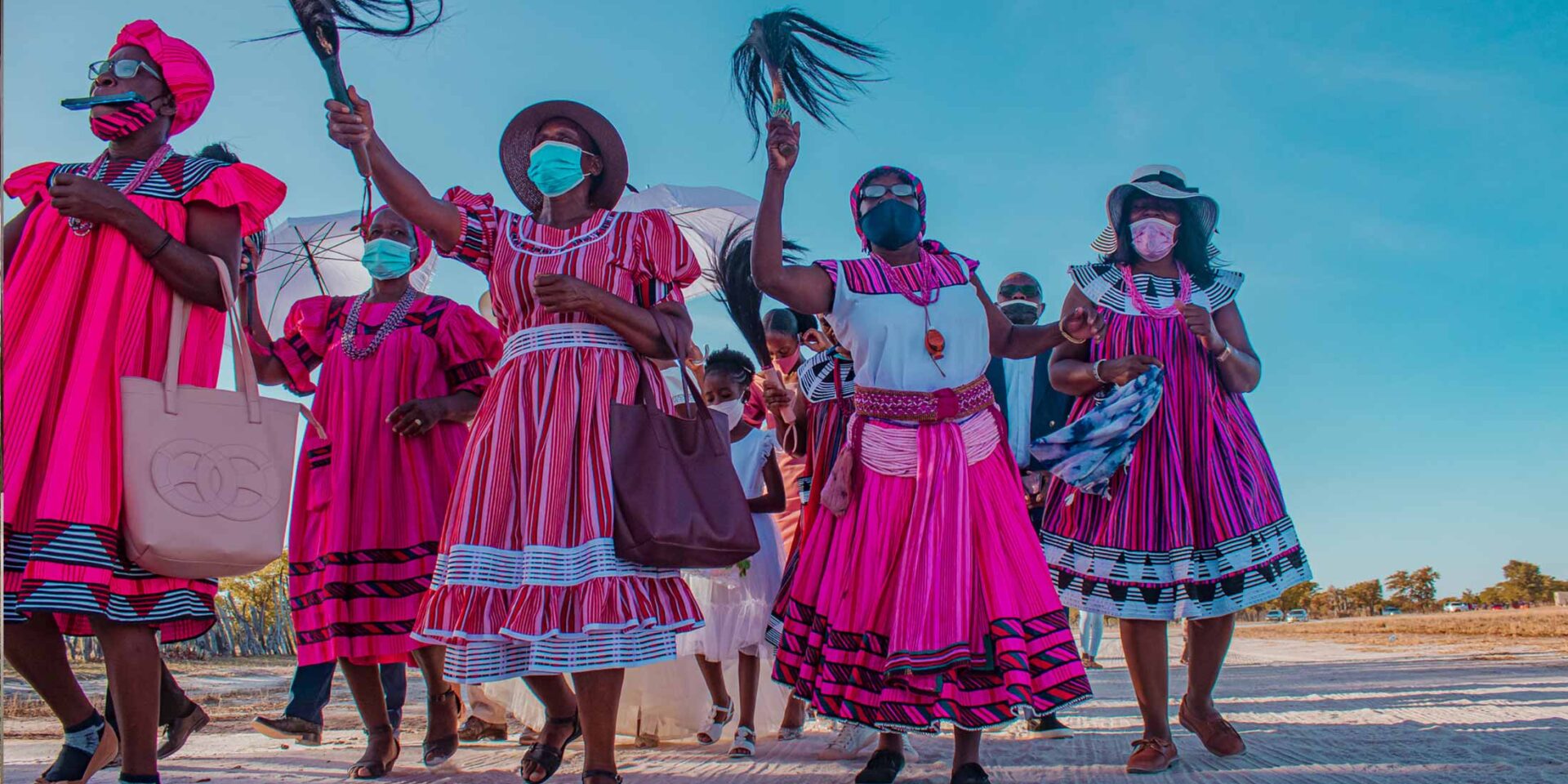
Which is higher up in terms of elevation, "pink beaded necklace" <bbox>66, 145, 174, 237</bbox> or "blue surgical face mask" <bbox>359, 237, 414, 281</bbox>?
"blue surgical face mask" <bbox>359, 237, 414, 281</bbox>

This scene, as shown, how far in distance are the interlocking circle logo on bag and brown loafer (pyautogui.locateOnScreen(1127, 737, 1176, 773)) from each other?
9.94 feet

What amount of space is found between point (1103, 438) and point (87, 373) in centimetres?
352

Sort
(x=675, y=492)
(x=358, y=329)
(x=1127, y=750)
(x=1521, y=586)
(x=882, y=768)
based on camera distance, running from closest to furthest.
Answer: (x=675, y=492) < (x=882, y=768) < (x=1127, y=750) < (x=358, y=329) < (x=1521, y=586)

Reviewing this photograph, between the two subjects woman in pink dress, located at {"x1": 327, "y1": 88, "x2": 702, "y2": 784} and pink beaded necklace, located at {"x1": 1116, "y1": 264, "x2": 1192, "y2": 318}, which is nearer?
woman in pink dress, located at {"x1": 327, "y1": 88, "x2": 702, "y2": 784}

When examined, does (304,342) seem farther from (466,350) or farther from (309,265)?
(309,265)

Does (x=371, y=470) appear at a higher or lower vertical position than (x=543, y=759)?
higher

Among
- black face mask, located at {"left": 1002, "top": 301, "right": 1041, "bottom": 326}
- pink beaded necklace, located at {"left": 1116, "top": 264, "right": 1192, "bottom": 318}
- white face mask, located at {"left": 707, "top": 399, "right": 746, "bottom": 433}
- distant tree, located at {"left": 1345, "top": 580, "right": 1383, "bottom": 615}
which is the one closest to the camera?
pink beaded necklace, located at {"left": 1116, "top": 264, "right": 1192, "bottom": 318}

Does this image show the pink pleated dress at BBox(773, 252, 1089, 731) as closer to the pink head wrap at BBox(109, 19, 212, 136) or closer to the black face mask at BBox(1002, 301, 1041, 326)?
the pink head wrap at BBox(109, 19, 212, 136)

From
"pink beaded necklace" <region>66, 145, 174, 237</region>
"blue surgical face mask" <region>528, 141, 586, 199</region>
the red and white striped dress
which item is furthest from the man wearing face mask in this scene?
"pink beaded necklace" <region>66, 145, 174, 237</region>

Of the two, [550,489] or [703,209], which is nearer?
[550,489]

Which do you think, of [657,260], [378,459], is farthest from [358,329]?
[657,260]

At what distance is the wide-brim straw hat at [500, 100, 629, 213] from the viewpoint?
4652 millimetres

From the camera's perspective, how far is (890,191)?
4.74 metres

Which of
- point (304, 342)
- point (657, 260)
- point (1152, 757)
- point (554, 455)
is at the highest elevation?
point (657, 260)
